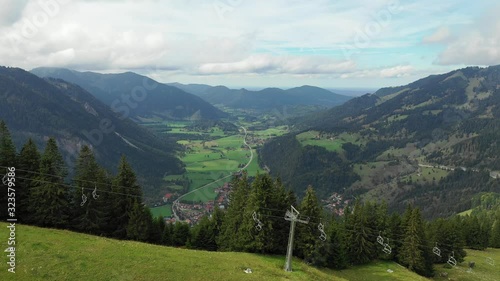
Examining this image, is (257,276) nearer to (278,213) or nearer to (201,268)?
(201,268)

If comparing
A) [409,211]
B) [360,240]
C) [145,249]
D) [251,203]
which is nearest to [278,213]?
[251,203]

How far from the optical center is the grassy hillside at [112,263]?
32.9m

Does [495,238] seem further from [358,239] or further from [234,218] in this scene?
[234,218]

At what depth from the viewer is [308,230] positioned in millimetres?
58594

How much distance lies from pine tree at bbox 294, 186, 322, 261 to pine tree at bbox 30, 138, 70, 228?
123 feet

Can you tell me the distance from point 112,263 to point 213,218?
120 ft

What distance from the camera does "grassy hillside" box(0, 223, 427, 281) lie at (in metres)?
32.9

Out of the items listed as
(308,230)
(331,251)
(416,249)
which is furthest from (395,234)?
(308,230)

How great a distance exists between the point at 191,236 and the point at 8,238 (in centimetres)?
3769

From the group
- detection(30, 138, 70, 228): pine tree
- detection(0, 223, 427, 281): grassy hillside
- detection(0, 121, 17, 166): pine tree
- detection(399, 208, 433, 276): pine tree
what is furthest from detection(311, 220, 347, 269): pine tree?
detection(0, 121, 17, 166): pine tree

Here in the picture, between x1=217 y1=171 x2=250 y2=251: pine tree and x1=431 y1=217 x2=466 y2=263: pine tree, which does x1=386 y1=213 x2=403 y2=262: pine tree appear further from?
x1=217 y1=171 x2=250 y2=251: pine tree

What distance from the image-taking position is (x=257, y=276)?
128ft

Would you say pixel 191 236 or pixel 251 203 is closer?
pixel 251 203

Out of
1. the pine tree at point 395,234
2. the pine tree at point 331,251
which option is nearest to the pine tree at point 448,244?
the pine tree at point 395,234
